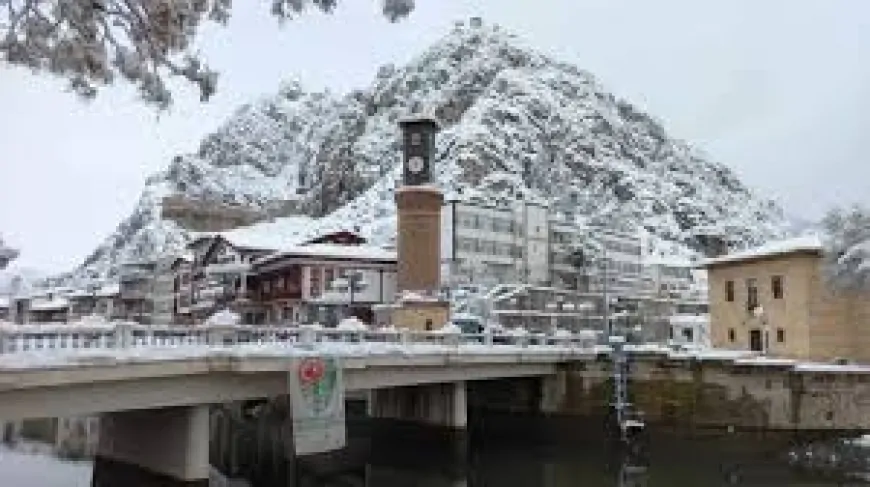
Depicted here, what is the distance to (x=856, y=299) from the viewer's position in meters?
46.7

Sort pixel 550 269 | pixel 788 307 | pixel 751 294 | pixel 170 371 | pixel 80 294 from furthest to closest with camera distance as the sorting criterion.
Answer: pixel 550 269
pixel 80 294
pixel 751 294
pixel 788 307
pixel 170 371

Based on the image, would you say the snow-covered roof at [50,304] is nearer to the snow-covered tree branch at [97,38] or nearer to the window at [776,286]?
the window at [776,286]

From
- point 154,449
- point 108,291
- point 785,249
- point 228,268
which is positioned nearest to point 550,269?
point 228,268

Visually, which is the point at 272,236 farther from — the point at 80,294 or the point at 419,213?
the point at 419,213

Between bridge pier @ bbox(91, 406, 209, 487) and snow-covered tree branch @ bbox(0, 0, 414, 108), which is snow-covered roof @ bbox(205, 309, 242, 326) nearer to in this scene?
bridge pier @ bbox(91, 406, 209, 487)

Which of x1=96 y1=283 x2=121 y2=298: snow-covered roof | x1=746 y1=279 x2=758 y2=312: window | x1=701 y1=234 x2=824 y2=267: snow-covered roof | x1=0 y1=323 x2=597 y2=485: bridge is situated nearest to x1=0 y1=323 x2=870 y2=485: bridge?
x1=0 y1=323 x2=597 y2=485: bridge

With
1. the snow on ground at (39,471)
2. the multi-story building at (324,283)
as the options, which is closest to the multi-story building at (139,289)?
the multi-story building at (324,283)

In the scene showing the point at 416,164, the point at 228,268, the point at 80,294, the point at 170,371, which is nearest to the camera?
the point at 170,371

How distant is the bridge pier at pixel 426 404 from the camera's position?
40.9m

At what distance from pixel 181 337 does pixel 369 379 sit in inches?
347

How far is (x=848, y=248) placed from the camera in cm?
3247

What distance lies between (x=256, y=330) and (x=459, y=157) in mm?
134810

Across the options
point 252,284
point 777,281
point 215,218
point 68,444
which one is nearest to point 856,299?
point 777,281

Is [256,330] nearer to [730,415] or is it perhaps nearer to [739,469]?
[739,469]
